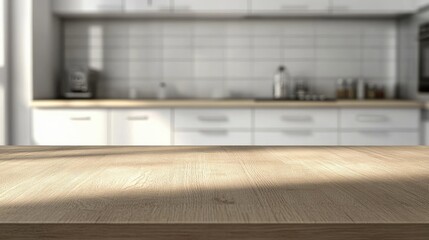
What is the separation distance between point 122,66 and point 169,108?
33.8 inches

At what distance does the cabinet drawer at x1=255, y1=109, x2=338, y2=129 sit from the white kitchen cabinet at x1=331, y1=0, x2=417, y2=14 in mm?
781

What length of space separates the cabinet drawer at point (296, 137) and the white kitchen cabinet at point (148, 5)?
1.09 metres

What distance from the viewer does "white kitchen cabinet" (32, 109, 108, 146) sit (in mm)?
3893

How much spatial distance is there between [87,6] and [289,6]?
1378mm

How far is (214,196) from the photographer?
727 millimetres

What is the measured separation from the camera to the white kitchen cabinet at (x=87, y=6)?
4.17 metres

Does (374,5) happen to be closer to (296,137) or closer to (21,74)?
(296,137)

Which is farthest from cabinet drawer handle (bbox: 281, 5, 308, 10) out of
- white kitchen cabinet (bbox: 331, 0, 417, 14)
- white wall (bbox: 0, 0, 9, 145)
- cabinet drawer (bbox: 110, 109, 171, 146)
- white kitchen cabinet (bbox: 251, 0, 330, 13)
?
white wall (bbox: 0, 0, 9, 145)

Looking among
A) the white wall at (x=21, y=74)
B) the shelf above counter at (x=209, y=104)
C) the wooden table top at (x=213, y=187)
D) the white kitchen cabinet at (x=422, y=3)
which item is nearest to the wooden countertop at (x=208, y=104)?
the shelf above counter at (x=209, y=104)

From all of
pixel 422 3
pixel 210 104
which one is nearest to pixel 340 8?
pixel 422 3

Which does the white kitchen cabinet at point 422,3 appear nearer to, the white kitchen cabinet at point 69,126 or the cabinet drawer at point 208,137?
the cabinet drawer at point 208,137

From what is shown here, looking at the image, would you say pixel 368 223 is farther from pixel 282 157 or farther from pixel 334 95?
pixel 334 95

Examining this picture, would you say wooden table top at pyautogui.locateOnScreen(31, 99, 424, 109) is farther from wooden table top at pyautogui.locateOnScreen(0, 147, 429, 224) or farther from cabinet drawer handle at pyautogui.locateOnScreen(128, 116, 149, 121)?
wooden table top at pyautogui.locateOnScreen(0, 147, 429, 224)

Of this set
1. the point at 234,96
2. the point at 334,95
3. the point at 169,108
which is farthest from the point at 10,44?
the point at 334,95
